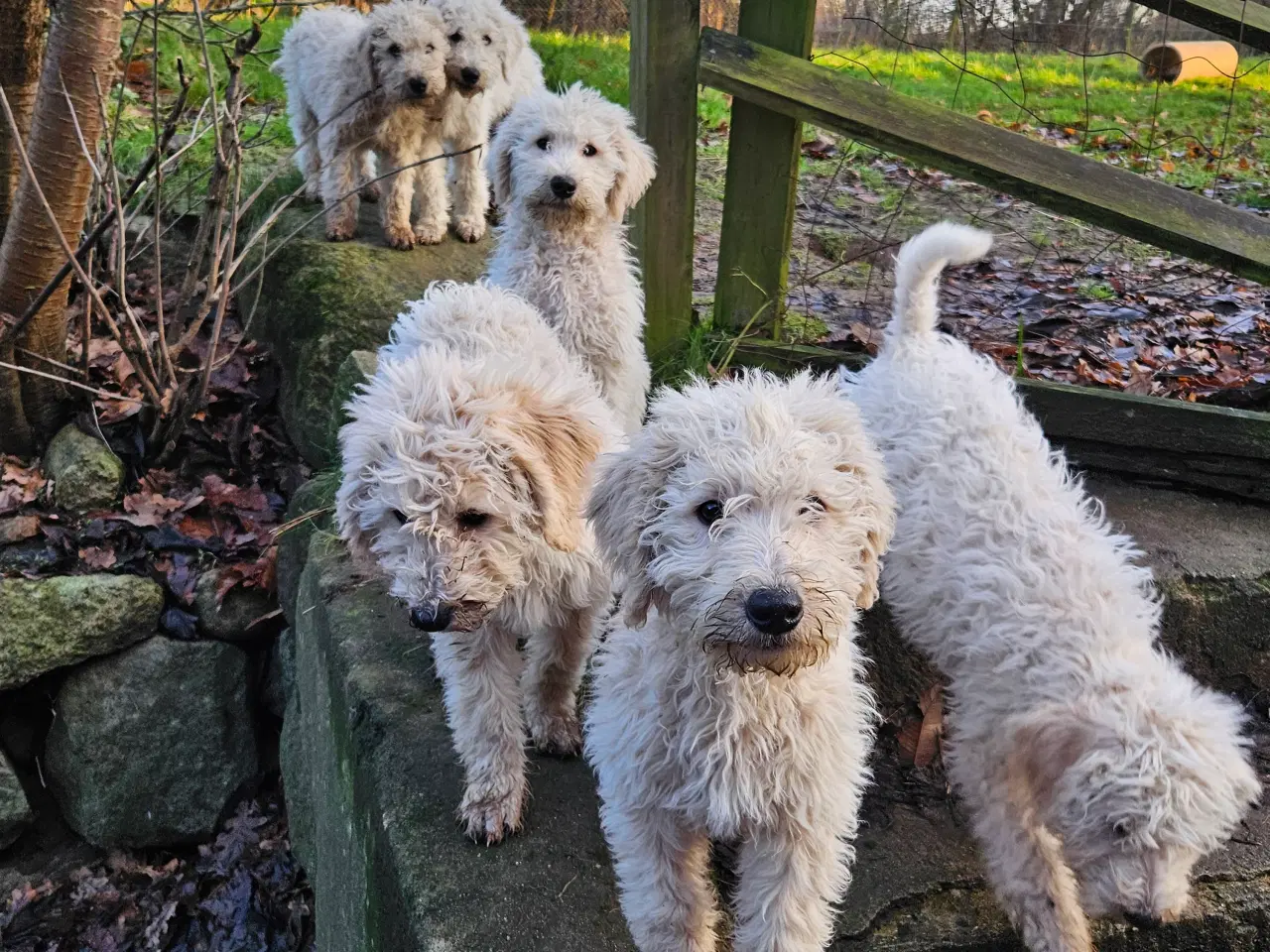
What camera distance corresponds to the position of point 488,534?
9.39 feet

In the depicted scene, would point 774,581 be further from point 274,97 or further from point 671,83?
point 274,97

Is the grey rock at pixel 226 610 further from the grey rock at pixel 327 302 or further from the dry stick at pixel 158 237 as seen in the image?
the dry stick at pixel 158 237

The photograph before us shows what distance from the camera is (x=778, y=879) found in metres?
2.61

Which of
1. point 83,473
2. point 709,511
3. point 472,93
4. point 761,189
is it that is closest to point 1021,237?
point 761,189

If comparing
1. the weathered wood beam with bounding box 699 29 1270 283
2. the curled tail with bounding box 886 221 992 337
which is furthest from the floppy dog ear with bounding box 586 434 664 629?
the weathered wood beam with bounding box 699 29 1270 283

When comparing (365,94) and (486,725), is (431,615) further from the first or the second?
(365,94)

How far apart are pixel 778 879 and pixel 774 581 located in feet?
3.03

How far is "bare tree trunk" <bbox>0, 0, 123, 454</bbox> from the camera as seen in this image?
471 centimetres

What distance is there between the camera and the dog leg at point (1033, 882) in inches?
118

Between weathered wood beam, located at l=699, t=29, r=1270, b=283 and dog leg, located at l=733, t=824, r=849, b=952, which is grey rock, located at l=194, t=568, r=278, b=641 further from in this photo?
weathered wood beam, located at l=699, t=29, r=1270, b=283

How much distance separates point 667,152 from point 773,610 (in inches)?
126

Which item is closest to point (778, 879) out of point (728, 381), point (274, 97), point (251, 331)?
point (728, 381)

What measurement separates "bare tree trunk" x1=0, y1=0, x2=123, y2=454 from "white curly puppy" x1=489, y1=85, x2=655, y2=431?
81.1 inches

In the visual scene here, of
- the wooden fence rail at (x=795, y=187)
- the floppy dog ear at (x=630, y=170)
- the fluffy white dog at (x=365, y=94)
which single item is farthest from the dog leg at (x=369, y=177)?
the wooden fence rail at (x=795, y=187)
